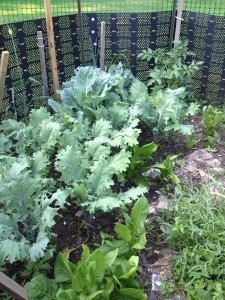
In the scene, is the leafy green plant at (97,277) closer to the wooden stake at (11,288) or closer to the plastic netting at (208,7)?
the wooden stake at (11,288)

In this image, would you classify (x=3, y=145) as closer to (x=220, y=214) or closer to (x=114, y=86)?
(x=114, y=86)

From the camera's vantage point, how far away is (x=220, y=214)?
274 cm

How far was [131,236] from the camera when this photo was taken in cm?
253

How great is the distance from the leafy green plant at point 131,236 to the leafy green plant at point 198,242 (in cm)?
28

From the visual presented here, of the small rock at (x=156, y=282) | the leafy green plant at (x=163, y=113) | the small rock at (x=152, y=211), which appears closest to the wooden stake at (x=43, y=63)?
the leafy green plant at (x=163, y=113)

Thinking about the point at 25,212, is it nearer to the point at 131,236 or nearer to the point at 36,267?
the point at 36,267

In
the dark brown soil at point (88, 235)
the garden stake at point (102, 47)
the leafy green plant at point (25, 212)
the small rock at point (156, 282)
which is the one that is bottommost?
the small rock at point (156, 282)

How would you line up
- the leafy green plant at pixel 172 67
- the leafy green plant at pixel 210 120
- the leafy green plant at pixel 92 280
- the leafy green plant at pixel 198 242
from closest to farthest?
the leafy green plant at pixel 92 280, the leafy green plant at pixel 198 242, the leafy green plant at pixel 210 120, the leafy green plant at pixel 172 67

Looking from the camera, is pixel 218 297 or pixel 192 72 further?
pixel 192 72

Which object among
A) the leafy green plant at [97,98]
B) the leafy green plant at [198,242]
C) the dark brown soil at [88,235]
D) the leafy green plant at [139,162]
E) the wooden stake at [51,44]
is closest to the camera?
the leafy green plant at [198,242]

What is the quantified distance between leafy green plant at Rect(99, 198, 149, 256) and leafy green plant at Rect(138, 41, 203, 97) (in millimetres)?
2601

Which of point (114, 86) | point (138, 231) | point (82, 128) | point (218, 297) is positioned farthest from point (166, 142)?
point (218, 297)

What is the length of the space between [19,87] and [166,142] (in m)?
1.92

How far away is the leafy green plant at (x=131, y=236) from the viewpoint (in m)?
2.49
